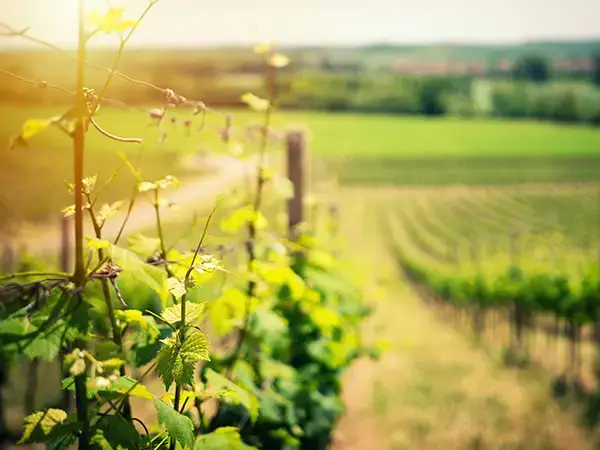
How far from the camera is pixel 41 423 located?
0.98 meters

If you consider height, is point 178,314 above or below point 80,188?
below

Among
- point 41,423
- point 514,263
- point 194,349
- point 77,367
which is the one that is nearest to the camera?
point 77,367

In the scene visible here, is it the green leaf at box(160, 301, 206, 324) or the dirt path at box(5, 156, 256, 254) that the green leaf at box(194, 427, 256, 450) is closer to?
the green leaf at box(160, 301, 206, 324)

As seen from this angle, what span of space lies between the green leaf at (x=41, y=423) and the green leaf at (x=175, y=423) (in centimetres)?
13

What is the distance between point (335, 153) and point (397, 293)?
44.6m

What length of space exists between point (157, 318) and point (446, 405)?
147 inches

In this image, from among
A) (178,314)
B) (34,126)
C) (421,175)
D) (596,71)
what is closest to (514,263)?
(178,314)

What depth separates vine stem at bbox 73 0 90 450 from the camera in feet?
2.90

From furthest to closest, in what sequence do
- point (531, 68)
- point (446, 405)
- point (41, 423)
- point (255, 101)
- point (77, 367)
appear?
point (531, 68) < point (446, 405) < point (255, 101) < point (41, 423) < point (77, 367)

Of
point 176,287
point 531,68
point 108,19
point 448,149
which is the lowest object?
point 176,287

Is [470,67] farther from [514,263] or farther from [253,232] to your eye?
[253,232]

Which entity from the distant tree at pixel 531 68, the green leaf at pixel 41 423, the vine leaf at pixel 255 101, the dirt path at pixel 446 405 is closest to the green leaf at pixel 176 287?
the green leaf at pixel 41 423

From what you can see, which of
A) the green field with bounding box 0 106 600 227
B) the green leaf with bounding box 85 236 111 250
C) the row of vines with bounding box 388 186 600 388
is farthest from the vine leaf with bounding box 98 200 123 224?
the green field with bounding box 0 106 600 227

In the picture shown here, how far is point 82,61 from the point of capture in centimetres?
90
